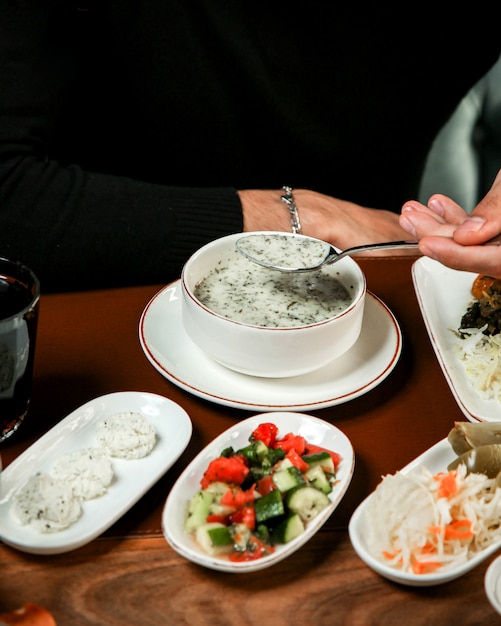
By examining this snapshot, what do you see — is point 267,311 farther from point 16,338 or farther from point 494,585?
point 494,585

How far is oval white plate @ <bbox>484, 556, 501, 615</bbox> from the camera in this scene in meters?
0.89

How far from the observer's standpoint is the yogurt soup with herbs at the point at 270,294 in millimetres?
1358

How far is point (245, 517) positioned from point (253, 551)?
0.05 metres

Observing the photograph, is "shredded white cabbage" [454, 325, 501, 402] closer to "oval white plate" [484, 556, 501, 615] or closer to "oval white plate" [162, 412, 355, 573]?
"oval white plate" [162, 412, 355, 573]

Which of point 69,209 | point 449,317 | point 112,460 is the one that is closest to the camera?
point 112,460

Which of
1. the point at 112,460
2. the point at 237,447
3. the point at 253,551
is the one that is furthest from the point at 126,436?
the point at 253,551

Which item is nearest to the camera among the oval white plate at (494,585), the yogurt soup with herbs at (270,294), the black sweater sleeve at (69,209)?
the oval white plate at (494,585)

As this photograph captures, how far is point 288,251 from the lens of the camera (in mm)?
1514

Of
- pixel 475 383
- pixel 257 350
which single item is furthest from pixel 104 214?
pixel 475 383

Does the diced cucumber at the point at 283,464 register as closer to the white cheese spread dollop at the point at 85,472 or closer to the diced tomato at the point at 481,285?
the white cheese spread dollop at the point at 85,472

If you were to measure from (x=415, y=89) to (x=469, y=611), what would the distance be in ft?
5.81

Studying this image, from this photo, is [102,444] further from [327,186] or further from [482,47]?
[482,47]

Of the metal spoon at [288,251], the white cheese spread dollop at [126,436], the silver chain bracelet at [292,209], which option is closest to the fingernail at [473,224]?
the metal spoon at [288,251]

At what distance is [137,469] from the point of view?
3.66 feet
